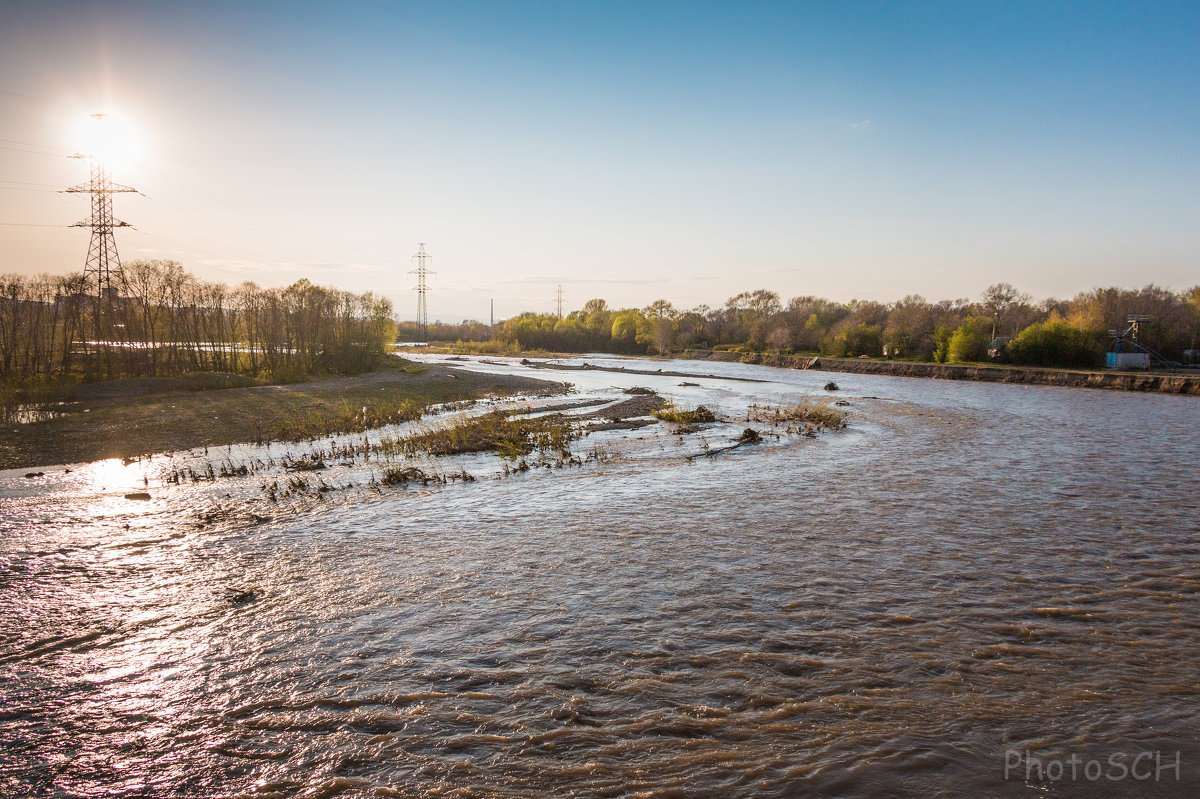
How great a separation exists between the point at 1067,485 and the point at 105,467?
25.8m

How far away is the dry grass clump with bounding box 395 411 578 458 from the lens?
19531 millimetres

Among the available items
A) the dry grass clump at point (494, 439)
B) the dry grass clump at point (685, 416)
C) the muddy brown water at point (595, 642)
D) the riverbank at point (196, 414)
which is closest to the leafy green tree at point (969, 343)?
the riverbank at point (196, 414)

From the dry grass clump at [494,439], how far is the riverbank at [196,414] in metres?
5.30

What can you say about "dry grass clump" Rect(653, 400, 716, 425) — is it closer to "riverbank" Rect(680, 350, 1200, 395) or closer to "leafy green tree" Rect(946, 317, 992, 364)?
"riverbank" Rect(680, 350, 1200, 395)

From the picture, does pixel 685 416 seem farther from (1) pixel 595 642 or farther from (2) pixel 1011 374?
(2) pixel 1011 374

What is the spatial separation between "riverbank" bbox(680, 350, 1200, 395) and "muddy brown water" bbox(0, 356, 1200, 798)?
43.2m

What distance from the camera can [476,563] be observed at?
9.62 m

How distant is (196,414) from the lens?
26172 millimetres

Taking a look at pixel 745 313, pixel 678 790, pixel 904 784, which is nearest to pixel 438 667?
pixel 678 790

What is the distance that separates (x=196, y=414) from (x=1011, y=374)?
65417 millimetres

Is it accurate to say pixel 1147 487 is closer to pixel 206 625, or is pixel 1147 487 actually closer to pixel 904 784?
pixel 904 784

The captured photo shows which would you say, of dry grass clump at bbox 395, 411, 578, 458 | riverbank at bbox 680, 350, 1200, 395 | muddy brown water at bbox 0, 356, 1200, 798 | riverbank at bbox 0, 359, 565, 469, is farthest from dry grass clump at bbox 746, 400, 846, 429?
riverbank at bbox 680, 350, 1200, 395

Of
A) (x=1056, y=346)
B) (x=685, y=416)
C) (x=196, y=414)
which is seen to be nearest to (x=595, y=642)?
(x=685, y=416)

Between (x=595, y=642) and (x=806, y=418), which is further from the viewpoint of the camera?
(x=806, y=418)
